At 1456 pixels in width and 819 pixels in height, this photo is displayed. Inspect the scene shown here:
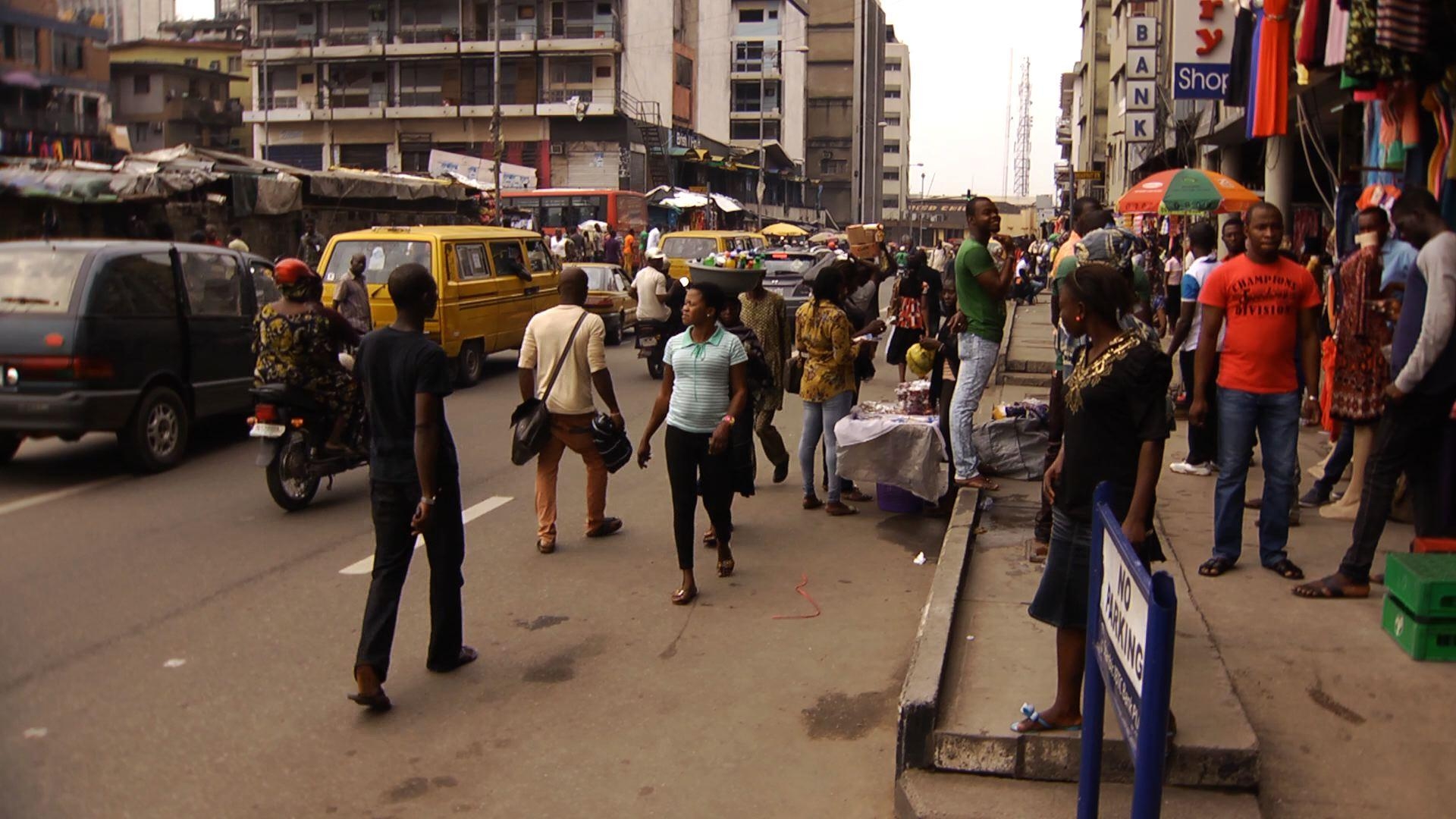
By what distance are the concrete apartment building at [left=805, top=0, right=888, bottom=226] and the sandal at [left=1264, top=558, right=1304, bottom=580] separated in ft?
325

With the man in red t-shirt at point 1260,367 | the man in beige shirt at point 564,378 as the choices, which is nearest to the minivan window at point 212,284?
the man in beige shirt at point 564,378

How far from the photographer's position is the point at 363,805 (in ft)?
14.6

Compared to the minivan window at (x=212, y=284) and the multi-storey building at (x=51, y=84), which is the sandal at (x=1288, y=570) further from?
the multi-storey building at (x=51, y=84)

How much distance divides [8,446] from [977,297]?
26.1 feet

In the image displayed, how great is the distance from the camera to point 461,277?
15.6m

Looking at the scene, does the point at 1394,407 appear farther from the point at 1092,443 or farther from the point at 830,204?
the point at 830,204

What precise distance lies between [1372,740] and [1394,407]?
201 cm

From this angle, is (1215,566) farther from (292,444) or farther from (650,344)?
(650,344)

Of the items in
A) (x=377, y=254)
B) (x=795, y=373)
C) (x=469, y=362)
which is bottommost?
(x=469, y=362)

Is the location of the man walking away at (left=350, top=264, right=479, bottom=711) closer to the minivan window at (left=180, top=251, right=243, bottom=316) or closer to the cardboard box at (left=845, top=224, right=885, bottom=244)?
the minivan window at (left=180, top=251, right=243, bottom=316)

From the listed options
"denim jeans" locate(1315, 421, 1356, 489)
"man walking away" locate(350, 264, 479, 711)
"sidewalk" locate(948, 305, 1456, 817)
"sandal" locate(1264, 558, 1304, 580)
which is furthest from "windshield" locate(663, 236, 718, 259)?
"man walking away" locate(350, 264, 479, 711)

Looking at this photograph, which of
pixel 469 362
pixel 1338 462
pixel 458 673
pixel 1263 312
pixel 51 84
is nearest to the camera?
pixel 458 673

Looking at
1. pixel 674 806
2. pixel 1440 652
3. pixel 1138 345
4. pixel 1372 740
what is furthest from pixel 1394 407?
pixel 674 806

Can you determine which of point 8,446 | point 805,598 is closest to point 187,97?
point 8,446
